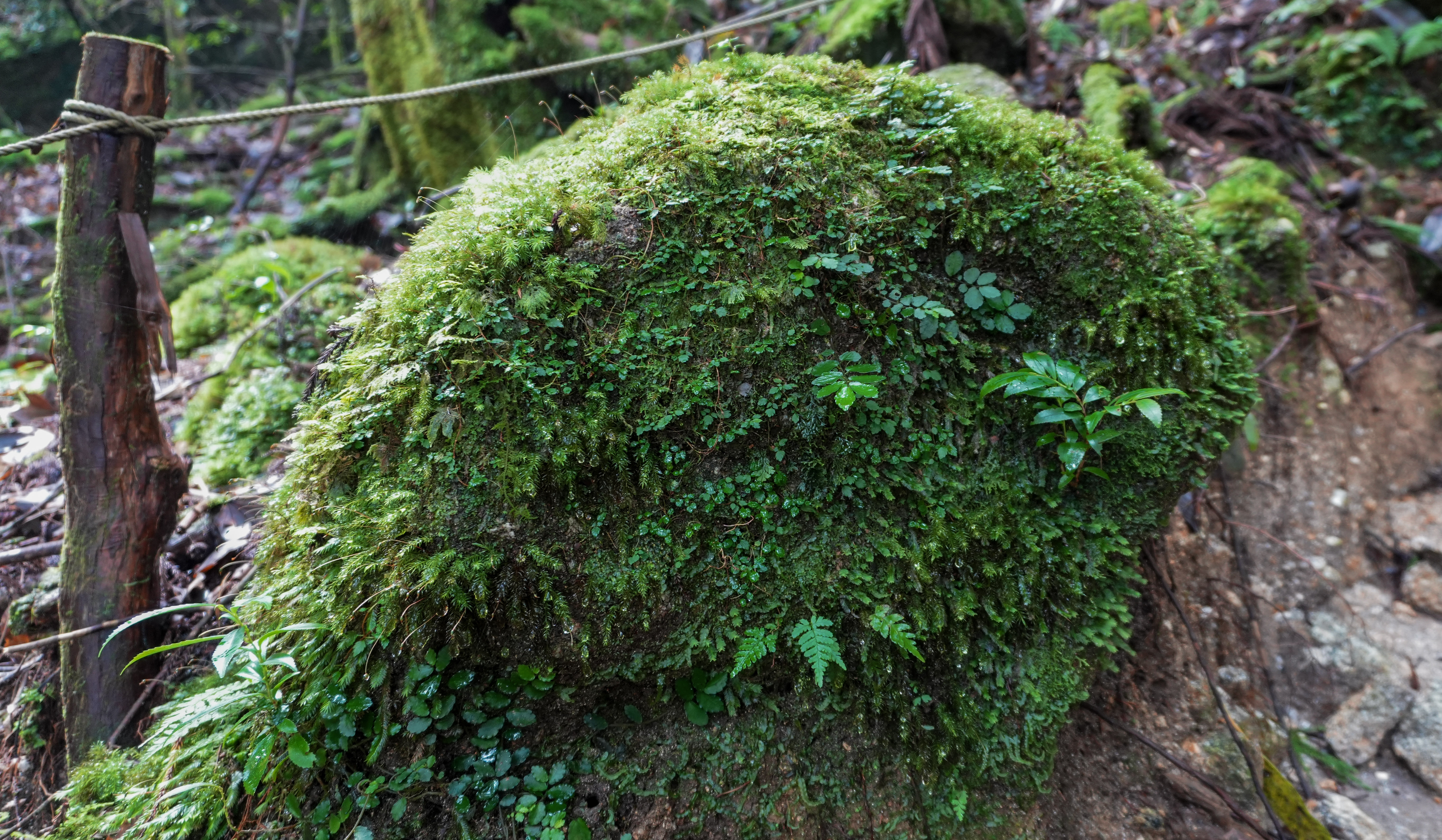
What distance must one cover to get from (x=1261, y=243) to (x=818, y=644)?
3.85 meters

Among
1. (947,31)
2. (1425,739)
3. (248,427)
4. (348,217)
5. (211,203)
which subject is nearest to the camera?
(1425,739)

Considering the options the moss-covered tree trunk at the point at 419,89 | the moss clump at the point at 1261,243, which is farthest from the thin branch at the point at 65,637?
the moss clump at the point at 1261,243

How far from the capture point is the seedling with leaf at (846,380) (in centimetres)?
206

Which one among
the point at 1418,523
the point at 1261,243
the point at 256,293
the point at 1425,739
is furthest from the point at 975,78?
the point at 256,293

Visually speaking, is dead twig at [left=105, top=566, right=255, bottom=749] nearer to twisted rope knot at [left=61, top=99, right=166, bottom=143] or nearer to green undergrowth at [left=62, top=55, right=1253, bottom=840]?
green undergrowth at [left=62, top=55, right=1253, bottom=840]

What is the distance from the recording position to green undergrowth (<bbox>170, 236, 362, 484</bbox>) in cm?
362

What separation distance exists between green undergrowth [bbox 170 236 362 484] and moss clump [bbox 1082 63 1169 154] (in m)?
4.96

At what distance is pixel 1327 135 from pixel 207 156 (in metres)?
12.9

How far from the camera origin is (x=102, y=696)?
2.52 metres

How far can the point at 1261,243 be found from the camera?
3695 mm

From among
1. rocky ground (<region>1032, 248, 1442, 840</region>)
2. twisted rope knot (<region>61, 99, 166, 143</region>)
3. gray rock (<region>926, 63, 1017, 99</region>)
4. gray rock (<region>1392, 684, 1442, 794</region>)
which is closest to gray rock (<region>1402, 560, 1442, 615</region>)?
rocky ground (<region>1032, 248, 1442, 840</region>)

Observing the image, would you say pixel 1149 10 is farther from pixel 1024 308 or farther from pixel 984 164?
pixel 1024 308

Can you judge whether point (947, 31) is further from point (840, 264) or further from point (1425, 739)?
point (1425, 739)

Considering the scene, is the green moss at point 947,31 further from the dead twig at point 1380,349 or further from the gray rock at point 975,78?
the dead twig at point 1380,349
